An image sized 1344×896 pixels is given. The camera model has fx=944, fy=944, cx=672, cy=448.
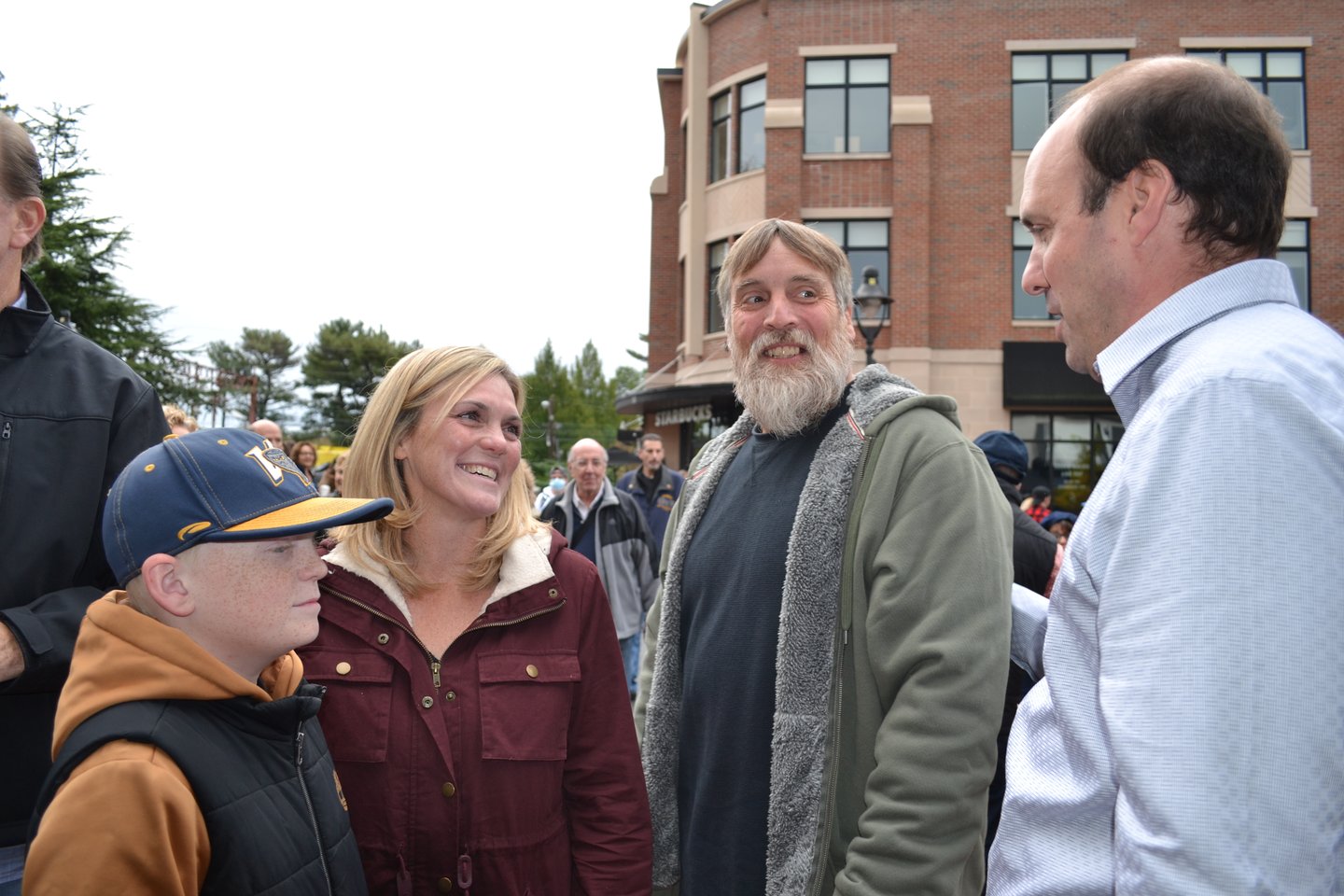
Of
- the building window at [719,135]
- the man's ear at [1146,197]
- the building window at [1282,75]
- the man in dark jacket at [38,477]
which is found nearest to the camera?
the man's ear at [1146,197]

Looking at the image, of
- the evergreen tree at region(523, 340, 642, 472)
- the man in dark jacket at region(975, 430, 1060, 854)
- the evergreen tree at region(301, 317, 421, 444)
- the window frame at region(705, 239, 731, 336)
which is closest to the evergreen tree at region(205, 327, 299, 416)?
the evergreen tree at region(301, 317, 421, 444)

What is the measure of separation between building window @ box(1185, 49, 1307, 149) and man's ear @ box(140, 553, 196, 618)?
23.7 m

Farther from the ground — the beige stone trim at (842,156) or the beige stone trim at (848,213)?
the beige stone trim at (842,156)

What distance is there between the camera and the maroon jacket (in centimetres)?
232

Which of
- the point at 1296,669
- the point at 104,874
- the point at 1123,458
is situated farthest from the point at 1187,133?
the point at 104,874

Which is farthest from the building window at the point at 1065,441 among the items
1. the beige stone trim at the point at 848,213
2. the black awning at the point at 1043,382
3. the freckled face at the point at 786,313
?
the freckled face at the point at 786,313

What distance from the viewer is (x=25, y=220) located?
2.28 meters

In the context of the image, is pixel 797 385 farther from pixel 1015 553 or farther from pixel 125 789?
pixel 1015 553

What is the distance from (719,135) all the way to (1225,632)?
23.5m

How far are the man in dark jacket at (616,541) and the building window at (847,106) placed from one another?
15408 millimetres

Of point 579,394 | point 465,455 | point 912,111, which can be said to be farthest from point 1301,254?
point 579,394

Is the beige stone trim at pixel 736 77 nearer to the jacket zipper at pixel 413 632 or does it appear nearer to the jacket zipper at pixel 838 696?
the jacket zipper at pixel 838 696

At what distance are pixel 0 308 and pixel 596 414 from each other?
196 ft

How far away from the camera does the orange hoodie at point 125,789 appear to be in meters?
1.56
